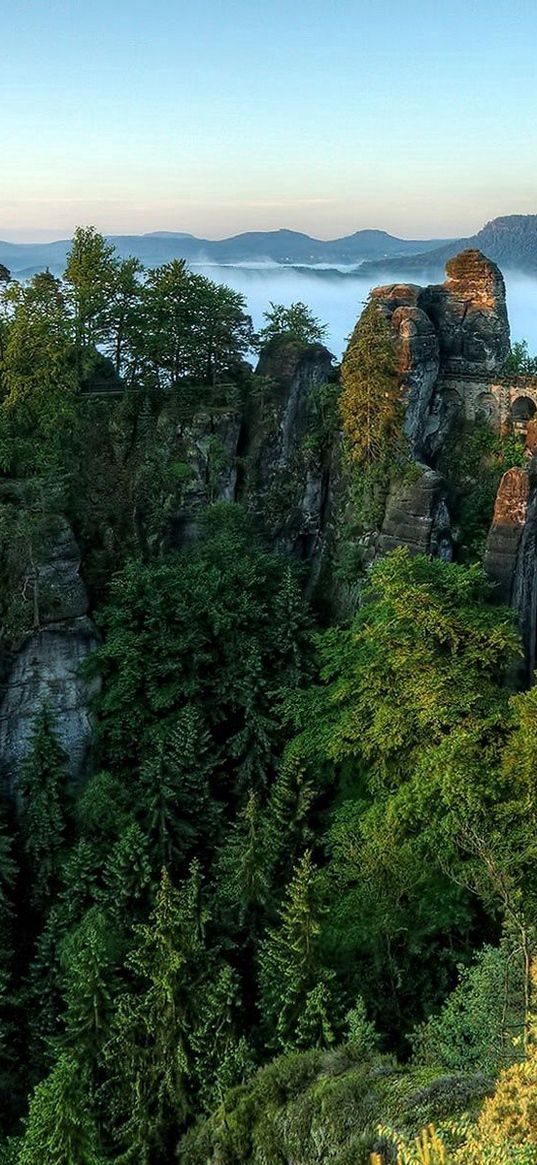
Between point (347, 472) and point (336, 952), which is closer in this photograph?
point (336, 952)

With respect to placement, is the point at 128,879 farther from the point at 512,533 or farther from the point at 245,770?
the point at 512,533

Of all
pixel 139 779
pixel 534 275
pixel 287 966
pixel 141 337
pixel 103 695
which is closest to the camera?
pixel 287 966

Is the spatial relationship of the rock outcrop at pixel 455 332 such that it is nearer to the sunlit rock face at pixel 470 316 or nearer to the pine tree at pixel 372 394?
the sunlit rock face at pixel 470 316

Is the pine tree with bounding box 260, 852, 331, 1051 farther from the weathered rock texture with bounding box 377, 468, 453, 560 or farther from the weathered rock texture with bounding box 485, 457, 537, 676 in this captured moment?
the weathered rock texture with bounding box 377, 468, 453, 560

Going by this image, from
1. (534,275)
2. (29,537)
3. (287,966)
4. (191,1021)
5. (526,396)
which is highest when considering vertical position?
(534,275)

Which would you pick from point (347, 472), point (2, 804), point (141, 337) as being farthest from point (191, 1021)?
point (141, 337)

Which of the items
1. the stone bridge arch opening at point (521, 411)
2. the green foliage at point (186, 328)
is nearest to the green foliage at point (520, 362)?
the stone bridge arch opening at point (521, 411)

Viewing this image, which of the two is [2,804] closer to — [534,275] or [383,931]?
[383,931]
